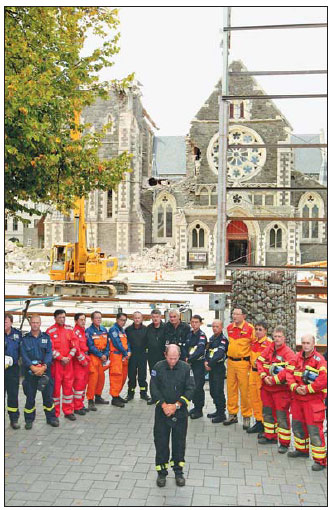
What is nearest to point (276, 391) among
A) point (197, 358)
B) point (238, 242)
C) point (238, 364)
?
point (238, 364)

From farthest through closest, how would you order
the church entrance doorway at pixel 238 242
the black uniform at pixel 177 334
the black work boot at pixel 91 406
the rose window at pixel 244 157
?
1. the rose window at pixel 244 157
2. the church entrance doorway at pixel 238 242
3. the black uniform at pixel 177 334
4. the black work boot at pixel 91 406

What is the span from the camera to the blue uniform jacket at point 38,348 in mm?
7383

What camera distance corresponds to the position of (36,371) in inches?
285

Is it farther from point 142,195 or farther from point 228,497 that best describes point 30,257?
point 228,497

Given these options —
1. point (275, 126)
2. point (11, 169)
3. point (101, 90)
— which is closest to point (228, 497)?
point (11, 169)

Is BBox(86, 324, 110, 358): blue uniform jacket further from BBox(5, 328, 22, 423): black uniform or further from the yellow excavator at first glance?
the yellow excavator

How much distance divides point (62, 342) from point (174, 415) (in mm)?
2639

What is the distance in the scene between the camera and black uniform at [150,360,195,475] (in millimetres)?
5723

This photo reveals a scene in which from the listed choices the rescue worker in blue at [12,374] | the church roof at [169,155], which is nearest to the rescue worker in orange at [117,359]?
the rescue worker in blue at [12,374]

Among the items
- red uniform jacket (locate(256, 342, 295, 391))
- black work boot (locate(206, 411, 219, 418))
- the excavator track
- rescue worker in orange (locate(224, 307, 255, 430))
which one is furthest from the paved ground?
the excavator track

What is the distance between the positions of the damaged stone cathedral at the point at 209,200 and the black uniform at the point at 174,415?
95.4ft

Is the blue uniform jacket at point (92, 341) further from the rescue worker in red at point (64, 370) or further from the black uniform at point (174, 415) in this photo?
the black uniform at point (174, 415)

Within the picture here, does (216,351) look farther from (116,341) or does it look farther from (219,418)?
(116,341)

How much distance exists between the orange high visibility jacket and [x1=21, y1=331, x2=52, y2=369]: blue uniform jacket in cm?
269
